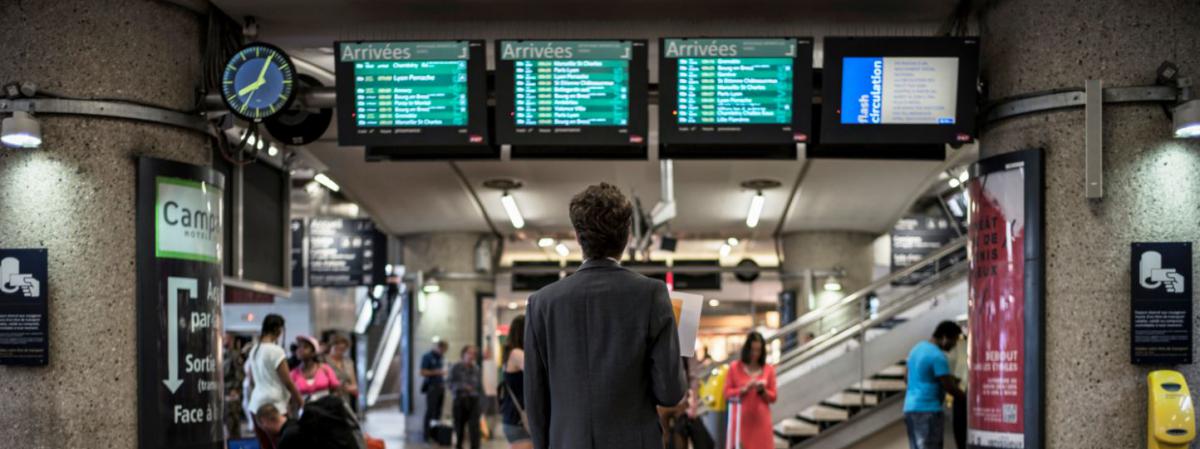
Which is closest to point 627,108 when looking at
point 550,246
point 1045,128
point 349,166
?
point 1045,128

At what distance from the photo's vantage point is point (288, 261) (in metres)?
10.3

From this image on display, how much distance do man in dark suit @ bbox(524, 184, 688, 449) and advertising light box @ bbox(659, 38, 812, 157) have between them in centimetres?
432

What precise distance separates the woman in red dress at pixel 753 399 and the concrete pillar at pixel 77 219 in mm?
4936

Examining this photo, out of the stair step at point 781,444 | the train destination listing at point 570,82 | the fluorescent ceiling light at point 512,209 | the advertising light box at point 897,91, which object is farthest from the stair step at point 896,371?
the train destination listing at point 570,82

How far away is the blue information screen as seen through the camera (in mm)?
7660

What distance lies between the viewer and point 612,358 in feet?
11.9

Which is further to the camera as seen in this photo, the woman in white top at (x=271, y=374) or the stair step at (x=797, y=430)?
the stair step at (x=797, y=430)

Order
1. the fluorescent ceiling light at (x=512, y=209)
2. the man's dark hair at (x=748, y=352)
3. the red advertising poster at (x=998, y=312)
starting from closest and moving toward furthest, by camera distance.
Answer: the red advertising poster at (x=998, y=312) → the man's dark hair at (x=748, y=352) → the fluorescent ceiling light at (x=512, y=209)

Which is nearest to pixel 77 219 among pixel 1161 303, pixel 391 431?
pixel 1161 303

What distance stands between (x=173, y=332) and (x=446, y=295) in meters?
13.8

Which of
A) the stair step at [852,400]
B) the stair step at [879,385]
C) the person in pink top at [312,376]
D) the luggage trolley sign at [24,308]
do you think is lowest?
the stair step at [852,400]

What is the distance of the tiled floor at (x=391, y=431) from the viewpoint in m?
17.8

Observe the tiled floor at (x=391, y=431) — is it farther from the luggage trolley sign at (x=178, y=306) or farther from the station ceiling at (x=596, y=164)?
the luggage trolley sign at (x=178, y=306)

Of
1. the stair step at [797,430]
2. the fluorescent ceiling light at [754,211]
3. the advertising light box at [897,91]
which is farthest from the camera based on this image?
the fluorescent ceiling light at [754,211]
